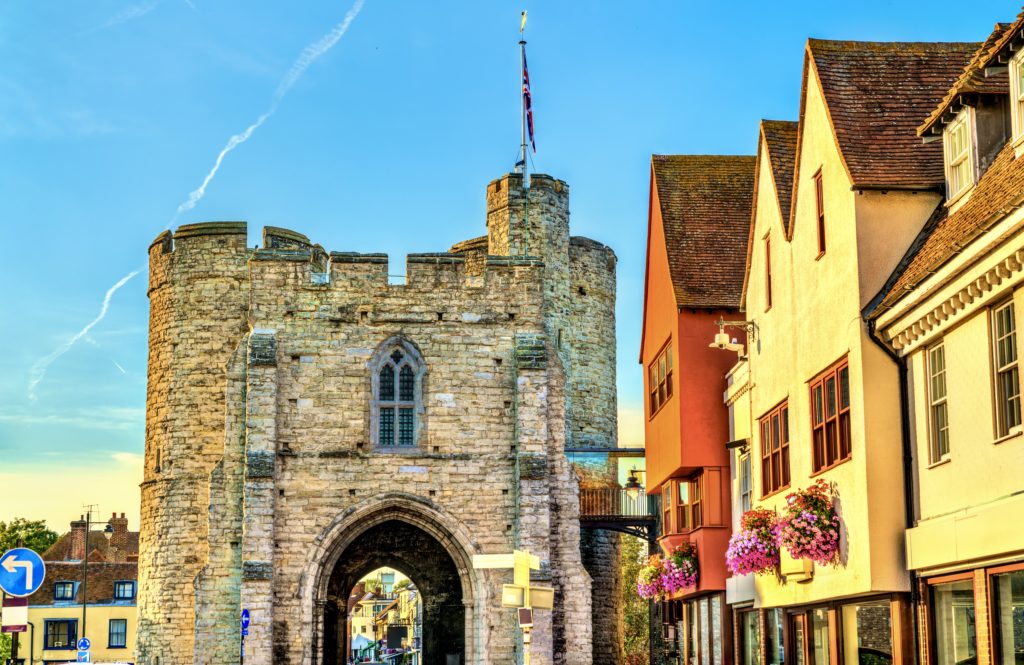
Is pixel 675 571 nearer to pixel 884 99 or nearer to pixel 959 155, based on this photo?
pixel 884 99

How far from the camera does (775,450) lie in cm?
2056

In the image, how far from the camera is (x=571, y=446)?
41875 millimetres

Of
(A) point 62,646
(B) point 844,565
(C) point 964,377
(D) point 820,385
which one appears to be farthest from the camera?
(A) point 62,646

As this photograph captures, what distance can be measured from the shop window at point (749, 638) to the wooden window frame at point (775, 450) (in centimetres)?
268

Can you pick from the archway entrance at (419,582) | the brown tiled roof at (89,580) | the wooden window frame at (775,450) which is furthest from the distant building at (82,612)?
the wooden window frame at (775,450)

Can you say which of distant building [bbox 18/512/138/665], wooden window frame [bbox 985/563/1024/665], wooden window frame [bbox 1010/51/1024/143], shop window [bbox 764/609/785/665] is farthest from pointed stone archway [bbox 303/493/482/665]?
distant building [bbox 18/512/138/665]

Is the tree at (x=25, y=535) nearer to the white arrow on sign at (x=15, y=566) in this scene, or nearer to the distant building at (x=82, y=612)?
the distant building at (x=82, y=612)

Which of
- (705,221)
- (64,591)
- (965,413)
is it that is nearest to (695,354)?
(705,221)

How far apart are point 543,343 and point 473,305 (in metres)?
1.87

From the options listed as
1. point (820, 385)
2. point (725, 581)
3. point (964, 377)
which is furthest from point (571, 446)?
point (964, 377)

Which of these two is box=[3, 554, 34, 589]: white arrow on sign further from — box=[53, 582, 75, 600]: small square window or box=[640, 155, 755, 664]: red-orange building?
box=[53, 582, 75, 600]: small square window

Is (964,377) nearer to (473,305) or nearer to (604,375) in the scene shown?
(473,305)

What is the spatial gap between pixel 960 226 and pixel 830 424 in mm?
3606

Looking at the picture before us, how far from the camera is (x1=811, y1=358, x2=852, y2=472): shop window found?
1680 centimetres
